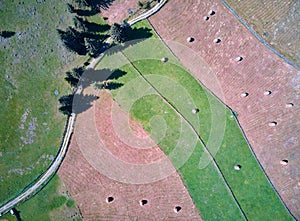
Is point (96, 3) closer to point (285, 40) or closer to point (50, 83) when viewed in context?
point (50, 83)

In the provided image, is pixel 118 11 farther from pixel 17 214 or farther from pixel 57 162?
pixel 17 214

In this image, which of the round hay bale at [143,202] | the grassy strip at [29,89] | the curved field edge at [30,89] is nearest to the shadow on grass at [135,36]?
the curved field edge at [30,89]

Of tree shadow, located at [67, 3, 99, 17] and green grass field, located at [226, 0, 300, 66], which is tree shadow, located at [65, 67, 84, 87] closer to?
tree shadow, located at [67, 3, 99, 17]

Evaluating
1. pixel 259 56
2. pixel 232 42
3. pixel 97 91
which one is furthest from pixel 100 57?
pixel 259 56

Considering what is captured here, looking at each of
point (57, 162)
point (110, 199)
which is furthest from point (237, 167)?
point (57, 162)

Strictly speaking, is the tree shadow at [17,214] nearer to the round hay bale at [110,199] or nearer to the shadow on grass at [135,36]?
the round hay bale at [110,199]
